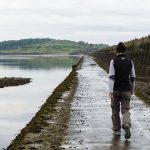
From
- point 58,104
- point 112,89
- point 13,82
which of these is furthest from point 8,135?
point 13,82

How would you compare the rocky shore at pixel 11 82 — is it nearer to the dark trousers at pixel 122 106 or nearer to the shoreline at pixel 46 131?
the shoreline at pixel 46 131

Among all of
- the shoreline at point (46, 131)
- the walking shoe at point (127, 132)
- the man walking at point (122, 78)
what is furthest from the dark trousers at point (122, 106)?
the shoreline at point (46, 131)

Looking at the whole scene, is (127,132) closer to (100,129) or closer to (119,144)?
(119,144)

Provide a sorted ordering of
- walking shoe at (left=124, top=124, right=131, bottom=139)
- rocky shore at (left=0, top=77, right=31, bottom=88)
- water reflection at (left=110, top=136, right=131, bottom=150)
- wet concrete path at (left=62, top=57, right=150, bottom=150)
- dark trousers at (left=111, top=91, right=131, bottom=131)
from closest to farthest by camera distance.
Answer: water reflection at (left=110, top=136, right=131, bottom=150) → wet concrete path at (left=62, top=57, right=150, bottom=150) → walking shoe at (left=124, top=124, right=131, bottom=139) → dark trousers at (left=111, top=91, right=131, bottom=131) → rocky shore at (left=0, top=77, right=31, bottom=88)

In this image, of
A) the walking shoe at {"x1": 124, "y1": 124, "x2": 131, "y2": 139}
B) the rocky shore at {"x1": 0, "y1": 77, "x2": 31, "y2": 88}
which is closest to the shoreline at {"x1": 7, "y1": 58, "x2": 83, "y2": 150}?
the walking shoe at {"x1": 124, "y1": 124, "x2": 131, "y2": 139}

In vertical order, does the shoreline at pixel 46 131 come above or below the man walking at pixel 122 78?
below

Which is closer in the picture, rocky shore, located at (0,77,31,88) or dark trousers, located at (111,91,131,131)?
dark trousers, located at (111,91,131,131)

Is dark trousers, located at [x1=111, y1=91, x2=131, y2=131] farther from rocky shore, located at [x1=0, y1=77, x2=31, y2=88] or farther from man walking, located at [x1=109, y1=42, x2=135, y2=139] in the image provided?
rocky shore, located at [x1=0, y1=77, x2=31, y2=88]

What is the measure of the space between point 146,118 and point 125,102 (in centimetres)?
434

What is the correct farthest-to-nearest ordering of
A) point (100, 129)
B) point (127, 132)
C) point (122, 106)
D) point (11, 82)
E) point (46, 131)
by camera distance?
point (11, 82)
point (46, 131)
point (100, 129)
point (122, 106)
point (127, 132)

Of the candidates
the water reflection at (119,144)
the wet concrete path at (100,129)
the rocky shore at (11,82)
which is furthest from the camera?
the rocky shore at (11,82)

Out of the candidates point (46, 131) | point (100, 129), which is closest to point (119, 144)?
point (100, 129)

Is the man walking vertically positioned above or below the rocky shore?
above

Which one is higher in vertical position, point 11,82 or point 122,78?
point 122,78
